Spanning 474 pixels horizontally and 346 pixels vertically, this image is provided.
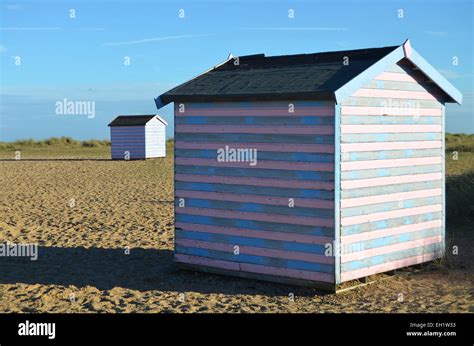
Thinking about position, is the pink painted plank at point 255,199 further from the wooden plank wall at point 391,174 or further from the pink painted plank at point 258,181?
the wooden plank wall at point 391,174

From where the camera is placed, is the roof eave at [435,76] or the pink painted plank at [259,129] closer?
the pink painted plank at [259,129]

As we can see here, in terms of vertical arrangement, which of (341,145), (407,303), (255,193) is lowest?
(407,303)

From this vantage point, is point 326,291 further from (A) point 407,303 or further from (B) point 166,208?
(B) point 166,208

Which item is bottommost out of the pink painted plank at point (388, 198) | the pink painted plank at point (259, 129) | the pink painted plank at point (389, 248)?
the pink painted plank at point (389, 248)

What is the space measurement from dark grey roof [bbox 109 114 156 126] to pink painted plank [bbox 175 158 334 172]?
29.2 metres

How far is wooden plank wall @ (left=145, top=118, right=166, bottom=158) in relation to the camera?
1510 inches

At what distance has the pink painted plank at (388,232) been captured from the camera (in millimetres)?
7989

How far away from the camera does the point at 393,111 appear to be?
867 cm

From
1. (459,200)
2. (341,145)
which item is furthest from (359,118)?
(459,200)

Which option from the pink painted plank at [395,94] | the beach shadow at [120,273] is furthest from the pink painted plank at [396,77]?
the beach shadow at [120,273]

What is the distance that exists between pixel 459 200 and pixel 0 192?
13188 mm
